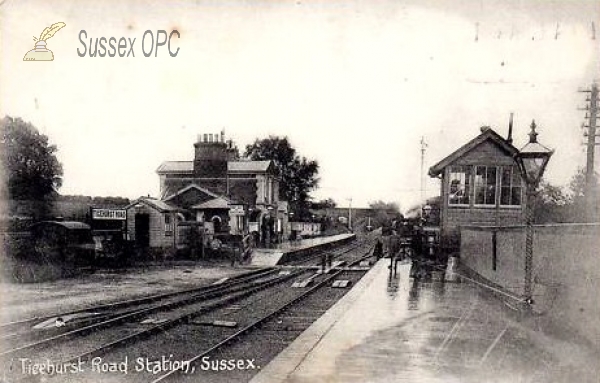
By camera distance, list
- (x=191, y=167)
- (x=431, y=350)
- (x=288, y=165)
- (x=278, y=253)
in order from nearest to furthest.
Answer: 1. (x=431, y=350)
2. (x=288, y=165)
3. (x=191, y=167)
4. (x=278, y=253)

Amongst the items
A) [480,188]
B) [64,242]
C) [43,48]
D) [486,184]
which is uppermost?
[43,48]

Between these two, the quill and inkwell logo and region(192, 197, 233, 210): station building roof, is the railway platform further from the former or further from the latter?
the quill and inkwell logo

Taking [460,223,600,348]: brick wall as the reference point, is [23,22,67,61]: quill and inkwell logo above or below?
above

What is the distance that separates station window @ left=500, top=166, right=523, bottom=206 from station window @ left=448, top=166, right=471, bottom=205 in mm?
991

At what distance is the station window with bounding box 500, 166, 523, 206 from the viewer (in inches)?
691

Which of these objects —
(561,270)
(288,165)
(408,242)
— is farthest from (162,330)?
(408,242)

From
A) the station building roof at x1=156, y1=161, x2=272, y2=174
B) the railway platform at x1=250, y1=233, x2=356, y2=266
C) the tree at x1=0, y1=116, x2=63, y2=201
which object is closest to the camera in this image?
the tree at x1=0, y1=116, x2=63, y2=201

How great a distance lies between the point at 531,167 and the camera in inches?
345

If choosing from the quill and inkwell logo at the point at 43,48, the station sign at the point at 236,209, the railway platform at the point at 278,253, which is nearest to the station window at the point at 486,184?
the station sign at the point at 236,209

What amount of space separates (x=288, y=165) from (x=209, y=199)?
8.09m

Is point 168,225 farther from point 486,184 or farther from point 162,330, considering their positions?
point 162,330

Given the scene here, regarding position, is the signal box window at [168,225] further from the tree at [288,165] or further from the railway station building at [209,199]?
the tree at [288,165]

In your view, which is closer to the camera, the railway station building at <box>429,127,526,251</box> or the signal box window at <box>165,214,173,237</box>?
the railway station building at <box>429,127,526,251</box>

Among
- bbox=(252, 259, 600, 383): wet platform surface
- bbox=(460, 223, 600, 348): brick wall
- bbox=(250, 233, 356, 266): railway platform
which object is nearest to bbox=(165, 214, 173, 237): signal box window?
bbox=(250, 233, 356, 266): railway platform
